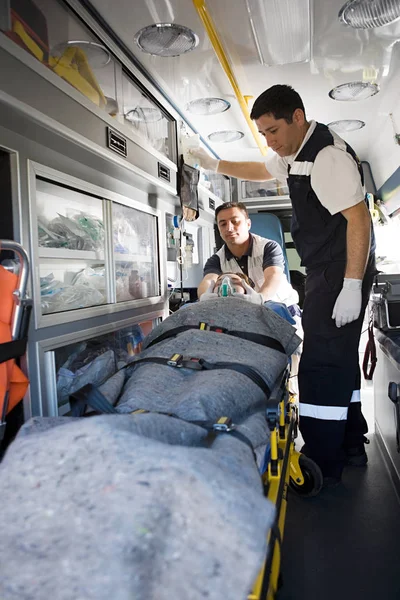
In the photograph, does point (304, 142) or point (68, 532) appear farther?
point (304, 142)

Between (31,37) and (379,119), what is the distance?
11.6ft

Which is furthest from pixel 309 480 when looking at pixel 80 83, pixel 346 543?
pixel 80 83

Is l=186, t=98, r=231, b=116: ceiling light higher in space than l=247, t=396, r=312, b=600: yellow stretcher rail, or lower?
higher

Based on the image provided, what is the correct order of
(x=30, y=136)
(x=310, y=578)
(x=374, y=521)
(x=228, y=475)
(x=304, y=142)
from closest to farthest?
(x=228, y=475), (x=310, y=578), (x=30, y=136), (x=374, y=521), (x=304, y=142)

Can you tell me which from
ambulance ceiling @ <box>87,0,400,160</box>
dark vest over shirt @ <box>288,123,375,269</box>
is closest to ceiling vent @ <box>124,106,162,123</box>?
ambulance ceiling @ <box>87,0,400,160</box>

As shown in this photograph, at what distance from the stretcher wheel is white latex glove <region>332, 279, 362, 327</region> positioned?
28.5 inches

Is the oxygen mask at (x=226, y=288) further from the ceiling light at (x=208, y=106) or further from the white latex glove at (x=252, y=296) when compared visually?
the ceiling light at (x=208, y=106)

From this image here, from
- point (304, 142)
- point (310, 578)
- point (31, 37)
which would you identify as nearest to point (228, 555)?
point (310, 578)

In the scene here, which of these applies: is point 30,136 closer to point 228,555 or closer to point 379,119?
point 228,555

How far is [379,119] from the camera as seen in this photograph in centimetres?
450

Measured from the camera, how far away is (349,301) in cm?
239

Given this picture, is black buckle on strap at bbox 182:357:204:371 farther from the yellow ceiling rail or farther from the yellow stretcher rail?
the yellow ceiling rail

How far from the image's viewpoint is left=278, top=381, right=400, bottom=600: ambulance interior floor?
1761mm

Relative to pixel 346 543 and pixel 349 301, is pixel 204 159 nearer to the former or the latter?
pixel 349 301
